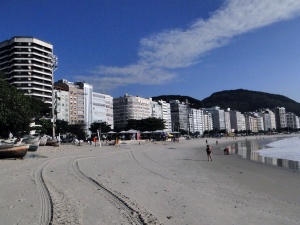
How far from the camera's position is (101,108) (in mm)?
141000

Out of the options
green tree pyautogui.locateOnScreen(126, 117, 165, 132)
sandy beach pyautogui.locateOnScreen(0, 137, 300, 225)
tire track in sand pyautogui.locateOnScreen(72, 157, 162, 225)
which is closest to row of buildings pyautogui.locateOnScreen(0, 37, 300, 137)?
green tree pyautogui.locateOnScreen(126, 117, 165, 132)

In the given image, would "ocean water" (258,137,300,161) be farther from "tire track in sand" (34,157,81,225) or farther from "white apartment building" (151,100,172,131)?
"white apartment building" (151,100,172,131)

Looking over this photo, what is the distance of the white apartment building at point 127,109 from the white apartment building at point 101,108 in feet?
46.8

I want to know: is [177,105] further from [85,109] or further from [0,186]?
[0,186]

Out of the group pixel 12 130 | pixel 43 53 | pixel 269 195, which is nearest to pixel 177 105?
pixel 43 53

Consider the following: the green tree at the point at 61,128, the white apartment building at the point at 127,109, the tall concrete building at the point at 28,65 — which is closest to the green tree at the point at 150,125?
the green tree at the point at 61,128

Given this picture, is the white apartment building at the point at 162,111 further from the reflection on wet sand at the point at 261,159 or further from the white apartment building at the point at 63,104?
the reflection on wet sand at the point at 261,159

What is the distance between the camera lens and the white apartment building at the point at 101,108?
447 ft

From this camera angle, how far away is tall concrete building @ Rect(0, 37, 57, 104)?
94.8m

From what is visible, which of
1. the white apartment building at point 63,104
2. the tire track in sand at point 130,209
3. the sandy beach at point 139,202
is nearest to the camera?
the tire track in sand at point 130,209

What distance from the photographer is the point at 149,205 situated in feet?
25.3

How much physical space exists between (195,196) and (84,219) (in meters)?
3.97

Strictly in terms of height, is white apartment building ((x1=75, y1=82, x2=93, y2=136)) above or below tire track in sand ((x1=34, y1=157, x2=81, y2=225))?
above

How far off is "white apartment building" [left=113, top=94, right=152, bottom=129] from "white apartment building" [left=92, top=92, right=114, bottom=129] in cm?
1426
